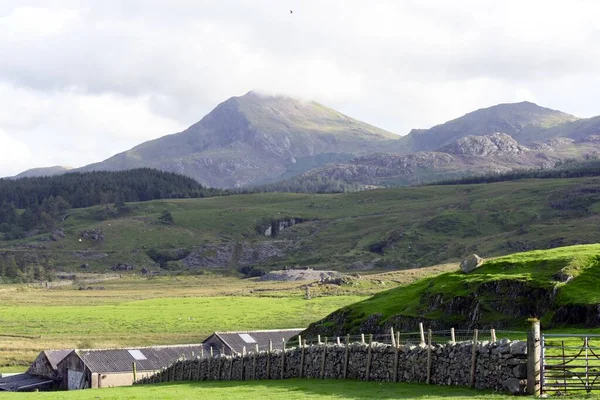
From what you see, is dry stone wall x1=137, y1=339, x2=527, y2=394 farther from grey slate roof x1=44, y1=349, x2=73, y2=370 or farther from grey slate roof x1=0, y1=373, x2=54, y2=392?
grey slate roof x1=44, y1=349, x2=73, y2=370

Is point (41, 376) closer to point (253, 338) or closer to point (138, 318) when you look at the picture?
point (253, 338)

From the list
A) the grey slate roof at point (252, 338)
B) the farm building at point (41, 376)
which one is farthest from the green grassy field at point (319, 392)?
the grey slate roof at point (252, 338)

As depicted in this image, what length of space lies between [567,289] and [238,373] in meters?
24.4

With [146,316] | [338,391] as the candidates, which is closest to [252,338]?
[338,391]

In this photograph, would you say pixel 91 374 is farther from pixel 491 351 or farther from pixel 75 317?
pixel 75 317

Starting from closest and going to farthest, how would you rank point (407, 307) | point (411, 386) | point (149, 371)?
point (411, 386) < point (407, 307) < point (149, 371)

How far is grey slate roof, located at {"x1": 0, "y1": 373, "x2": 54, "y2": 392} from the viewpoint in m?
81.3

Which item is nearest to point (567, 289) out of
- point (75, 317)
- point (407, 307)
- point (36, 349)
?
point (407, 307)

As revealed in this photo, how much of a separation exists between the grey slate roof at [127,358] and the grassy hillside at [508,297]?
21.8 meters

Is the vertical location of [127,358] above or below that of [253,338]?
below

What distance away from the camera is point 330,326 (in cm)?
7819

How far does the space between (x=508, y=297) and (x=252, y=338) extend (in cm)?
3847

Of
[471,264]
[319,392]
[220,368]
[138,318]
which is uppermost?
[471,264]

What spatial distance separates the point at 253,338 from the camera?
93.0 m
